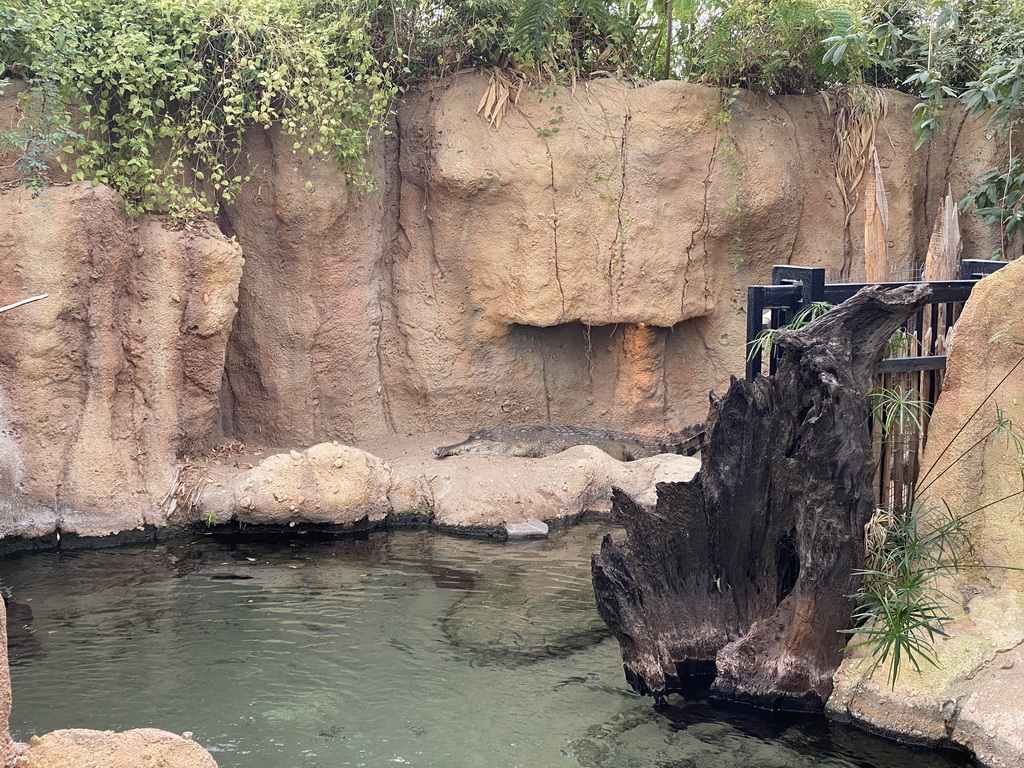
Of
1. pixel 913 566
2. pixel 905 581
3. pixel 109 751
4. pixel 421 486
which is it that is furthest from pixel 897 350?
pixel 421 486

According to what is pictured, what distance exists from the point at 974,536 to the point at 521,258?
6.28 meters

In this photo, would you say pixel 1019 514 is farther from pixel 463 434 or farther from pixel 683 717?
pixel 463 434

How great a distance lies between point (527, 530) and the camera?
862 centimetres

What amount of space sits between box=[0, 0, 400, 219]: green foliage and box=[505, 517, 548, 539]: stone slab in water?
12.4ft

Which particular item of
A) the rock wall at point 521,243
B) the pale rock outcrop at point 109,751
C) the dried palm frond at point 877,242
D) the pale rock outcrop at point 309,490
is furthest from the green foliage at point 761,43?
the pale rock outcrop at point 109,751

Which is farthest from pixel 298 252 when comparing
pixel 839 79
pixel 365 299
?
pixel 839 79

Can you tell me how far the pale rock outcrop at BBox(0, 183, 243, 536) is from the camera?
315 inches

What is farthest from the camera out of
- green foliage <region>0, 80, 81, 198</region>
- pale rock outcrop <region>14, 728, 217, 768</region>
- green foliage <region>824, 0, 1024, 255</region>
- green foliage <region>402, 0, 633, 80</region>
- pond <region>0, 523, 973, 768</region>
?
green foliage <region>402, 0, 633, 80</region>

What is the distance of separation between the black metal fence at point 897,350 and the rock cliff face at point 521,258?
16.8 feet

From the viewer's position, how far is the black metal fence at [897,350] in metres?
5.30

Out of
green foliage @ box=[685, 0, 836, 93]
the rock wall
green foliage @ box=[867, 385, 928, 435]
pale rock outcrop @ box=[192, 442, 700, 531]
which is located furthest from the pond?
green foliage @ box=[685, 0, 836, 93]

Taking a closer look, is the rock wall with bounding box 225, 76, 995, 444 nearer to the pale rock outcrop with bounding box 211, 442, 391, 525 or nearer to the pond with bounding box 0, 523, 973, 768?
the pale rock outcrop with bounding box 211, 442, 391, 525

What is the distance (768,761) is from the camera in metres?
4.79

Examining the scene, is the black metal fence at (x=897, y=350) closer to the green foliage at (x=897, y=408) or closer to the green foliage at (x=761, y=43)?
the green foliage at (x=897, y=408)
